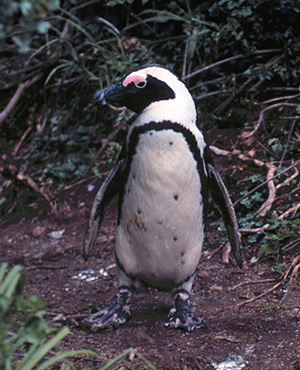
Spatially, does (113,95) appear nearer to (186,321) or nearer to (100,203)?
(100,203)

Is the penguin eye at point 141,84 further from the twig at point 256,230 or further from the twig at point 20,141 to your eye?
the twig at point 20,141

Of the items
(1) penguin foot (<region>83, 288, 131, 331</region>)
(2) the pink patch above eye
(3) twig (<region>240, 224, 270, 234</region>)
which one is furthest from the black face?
(3) twig (<region>240, 224, 270, 234</region>)

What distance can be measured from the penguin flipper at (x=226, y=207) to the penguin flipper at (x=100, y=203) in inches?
15.2

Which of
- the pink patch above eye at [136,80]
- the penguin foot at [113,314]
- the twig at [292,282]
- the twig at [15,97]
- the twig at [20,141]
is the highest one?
the pink patch above eye at [136,80]

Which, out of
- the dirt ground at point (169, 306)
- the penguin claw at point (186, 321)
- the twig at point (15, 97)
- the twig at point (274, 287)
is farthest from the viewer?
the twig at point (15, 97)

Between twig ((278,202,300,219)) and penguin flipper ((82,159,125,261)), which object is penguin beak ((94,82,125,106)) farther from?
twig ((278,202,300,219))

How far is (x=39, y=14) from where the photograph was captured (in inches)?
39.8

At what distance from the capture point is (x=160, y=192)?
1990 mm

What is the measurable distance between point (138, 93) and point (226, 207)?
593mm

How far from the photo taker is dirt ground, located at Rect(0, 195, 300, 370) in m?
1.85

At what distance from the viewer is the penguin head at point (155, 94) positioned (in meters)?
1.96

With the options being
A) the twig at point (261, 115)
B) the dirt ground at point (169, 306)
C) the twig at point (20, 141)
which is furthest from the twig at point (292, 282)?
the twig at point (20, 141)

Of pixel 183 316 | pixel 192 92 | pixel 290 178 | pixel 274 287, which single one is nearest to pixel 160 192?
pixel 183 316

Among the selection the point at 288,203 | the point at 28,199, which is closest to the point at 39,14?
the point at 288,203
